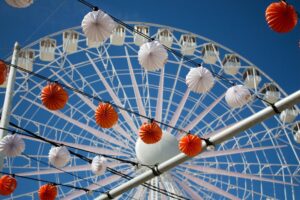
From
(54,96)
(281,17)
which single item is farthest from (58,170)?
(281,17)

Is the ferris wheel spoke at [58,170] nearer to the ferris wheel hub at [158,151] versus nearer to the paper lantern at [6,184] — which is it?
the ferris wheel hub at [158,151]

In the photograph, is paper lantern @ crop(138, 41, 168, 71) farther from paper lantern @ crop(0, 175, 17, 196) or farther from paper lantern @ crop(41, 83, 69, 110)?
paper lantern @ crop(0, 175, 17, 196)

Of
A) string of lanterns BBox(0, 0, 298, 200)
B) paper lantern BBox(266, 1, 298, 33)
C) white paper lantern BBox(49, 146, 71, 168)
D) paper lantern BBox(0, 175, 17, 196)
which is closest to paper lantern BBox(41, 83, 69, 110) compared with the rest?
string of lanterns BBox(0, 0, 298, 200)

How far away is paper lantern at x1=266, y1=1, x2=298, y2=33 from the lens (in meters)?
11.0

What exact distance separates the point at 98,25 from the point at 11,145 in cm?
421

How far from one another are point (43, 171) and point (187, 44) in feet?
28.4

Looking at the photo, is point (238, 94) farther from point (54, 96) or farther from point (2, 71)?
point (2, 71)

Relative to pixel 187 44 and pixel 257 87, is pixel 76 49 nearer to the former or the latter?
pixel 187 44

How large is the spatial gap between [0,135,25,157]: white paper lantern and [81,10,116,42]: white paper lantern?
355 cm

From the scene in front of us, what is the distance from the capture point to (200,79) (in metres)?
15.2

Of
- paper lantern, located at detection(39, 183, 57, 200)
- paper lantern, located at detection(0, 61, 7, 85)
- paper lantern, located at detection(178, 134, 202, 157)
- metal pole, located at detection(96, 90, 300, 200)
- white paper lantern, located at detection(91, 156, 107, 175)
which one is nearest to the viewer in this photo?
metal pole, located at detection(96, 90, 300, 200)

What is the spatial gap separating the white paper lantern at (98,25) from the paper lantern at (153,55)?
1.20 metres

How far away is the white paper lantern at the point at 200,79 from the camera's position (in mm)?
15125

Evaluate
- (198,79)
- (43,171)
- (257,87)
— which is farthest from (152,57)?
(257,87)
